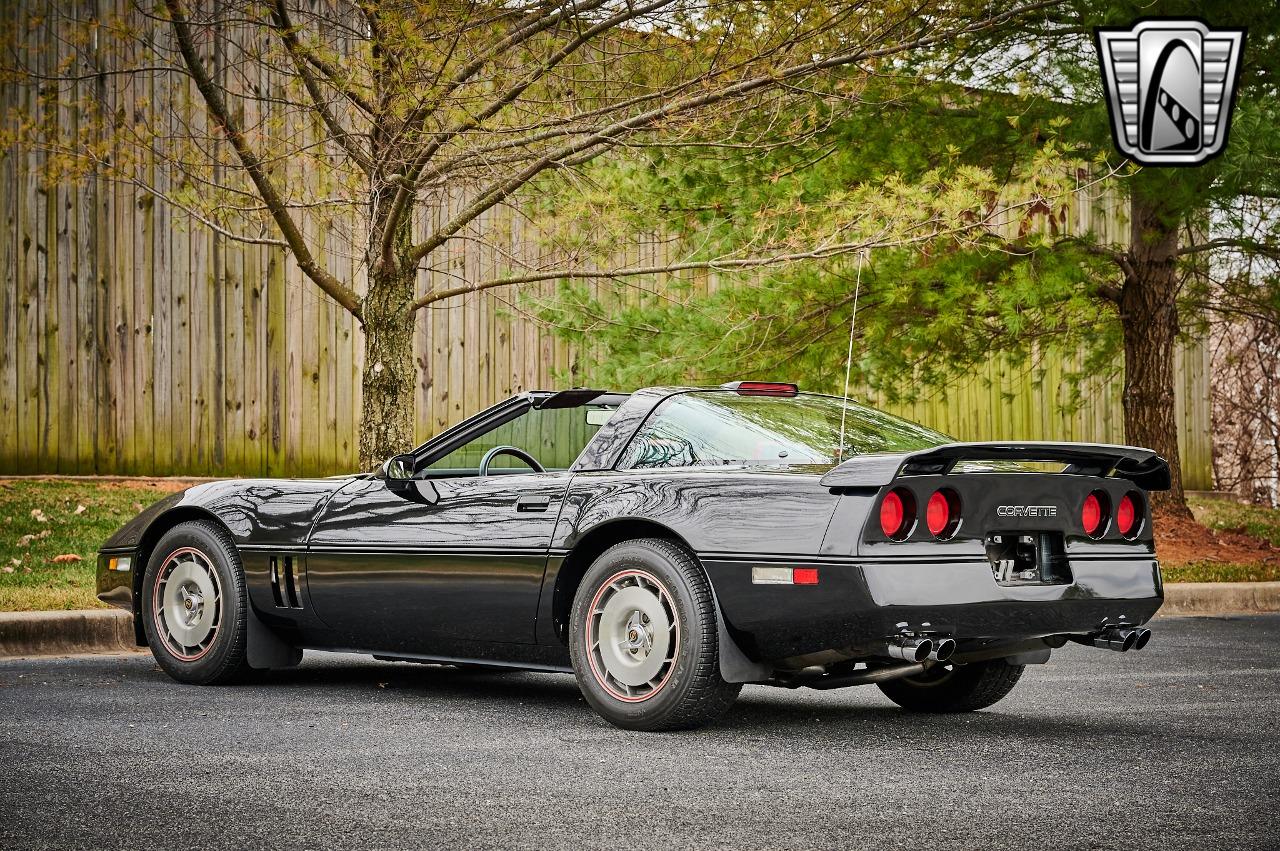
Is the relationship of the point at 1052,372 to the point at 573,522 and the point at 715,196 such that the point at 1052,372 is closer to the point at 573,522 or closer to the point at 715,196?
the point at 715,196

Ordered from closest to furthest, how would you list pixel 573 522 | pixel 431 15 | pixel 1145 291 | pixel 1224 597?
pixel 573 522 → pixel 431 15 → pixel 1224 597 → pixel 1145 291

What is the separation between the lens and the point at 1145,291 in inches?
503

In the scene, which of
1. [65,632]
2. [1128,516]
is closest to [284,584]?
[65,632]

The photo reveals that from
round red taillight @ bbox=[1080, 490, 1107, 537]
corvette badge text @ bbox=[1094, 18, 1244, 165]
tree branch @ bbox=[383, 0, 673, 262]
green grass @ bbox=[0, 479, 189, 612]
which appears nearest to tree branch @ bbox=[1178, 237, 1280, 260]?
corvette badge text @ bbox=[1094, 18, 1244, 165]

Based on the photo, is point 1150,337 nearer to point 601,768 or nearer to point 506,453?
point 506,453

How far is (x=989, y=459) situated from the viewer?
4977 millimetres

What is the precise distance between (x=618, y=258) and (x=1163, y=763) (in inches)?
342

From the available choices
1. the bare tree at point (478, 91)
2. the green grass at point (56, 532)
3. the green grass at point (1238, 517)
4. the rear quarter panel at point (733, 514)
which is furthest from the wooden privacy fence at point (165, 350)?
the green grass at point (1238, 517)

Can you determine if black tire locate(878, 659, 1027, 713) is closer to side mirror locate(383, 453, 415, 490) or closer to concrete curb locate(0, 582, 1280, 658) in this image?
side mirror locate(383, 453, 415, 490)

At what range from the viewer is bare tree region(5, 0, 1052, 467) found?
323 inches

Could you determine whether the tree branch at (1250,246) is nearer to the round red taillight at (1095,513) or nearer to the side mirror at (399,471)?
the round red taillight at (1095,513)

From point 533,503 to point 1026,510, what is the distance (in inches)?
71.5

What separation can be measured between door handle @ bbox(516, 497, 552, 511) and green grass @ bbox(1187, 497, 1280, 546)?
1018 cm

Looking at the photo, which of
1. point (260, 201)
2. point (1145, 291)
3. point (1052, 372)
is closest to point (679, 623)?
point (260, 201)
